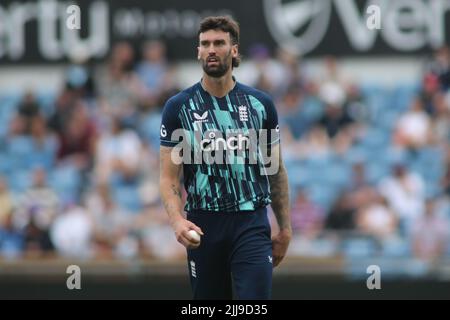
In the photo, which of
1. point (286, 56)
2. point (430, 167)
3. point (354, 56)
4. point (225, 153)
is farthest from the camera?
point (354, 56)

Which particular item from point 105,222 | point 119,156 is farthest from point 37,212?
point 119,156

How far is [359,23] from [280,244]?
10815 mm

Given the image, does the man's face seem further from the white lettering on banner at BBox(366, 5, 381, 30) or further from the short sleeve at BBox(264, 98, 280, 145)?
the white lettering on banner at BBox(366, 5, 381, 30)

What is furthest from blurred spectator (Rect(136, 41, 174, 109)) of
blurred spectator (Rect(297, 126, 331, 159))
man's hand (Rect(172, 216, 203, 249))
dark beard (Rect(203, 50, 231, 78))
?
man's hand (Rect(172, 216, 203, 249))

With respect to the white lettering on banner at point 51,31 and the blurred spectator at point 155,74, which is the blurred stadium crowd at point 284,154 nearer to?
the blurred spectator at point 155,74

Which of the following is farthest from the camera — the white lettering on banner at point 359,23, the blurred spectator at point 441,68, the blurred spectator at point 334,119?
the white lettering on banner at point 359,23

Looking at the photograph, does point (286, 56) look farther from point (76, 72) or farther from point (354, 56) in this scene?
point (76, 72)

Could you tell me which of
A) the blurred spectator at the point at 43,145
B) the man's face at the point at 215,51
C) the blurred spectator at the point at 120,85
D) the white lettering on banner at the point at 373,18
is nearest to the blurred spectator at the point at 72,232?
the blurred spectator at the point at 43,145

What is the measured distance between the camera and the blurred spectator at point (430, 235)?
1315cm

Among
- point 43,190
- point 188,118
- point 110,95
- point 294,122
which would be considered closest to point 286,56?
point 294,122

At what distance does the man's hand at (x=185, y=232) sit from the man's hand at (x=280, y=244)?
0.68 m

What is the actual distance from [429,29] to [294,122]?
3280 mm

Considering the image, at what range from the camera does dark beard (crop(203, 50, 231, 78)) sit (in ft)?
24.6

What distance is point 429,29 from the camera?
18.0 meters
